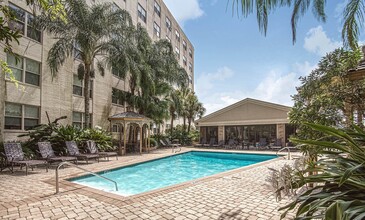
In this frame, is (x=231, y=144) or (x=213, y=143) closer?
(x=231, y=144)

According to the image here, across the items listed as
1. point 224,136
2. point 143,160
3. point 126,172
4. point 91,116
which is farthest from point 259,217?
point 224,136

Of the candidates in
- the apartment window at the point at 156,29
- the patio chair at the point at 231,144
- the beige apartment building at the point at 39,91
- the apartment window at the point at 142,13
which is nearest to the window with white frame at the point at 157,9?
the apartment window at the point at 156,29

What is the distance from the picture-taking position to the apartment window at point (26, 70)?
43.4 ft

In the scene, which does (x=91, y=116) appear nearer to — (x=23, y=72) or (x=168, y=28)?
(x=23, y=72)

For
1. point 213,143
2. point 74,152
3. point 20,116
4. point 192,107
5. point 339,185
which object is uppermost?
point 192,107

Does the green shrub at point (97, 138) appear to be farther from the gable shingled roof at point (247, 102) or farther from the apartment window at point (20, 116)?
the gable shingled roof at point (247, 102)

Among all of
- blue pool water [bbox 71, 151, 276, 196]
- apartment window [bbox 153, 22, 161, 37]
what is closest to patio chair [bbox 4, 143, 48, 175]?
blue pool water [bbox 71, 151, 276, 196]

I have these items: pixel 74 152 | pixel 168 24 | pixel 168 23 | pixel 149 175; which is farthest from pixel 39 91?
pixel 168 23

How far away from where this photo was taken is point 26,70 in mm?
14062

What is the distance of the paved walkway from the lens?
4832 mm

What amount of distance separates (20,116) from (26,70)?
9.22ft

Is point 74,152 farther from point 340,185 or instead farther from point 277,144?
point 277,144

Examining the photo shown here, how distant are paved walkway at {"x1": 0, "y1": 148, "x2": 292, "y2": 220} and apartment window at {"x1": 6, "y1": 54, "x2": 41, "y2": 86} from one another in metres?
A: 8.01

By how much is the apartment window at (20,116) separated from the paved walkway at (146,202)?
21.6 feet
